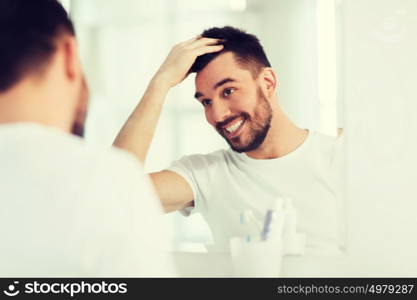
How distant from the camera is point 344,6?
4.00ft

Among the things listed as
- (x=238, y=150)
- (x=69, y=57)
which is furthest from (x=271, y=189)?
(x=69, y=57)

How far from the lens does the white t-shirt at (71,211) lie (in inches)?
29.5

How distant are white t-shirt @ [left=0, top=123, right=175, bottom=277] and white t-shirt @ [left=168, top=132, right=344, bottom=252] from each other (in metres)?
0.43

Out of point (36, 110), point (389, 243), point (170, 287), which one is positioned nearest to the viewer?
point (36, 110)

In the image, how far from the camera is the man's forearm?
4.05 ft

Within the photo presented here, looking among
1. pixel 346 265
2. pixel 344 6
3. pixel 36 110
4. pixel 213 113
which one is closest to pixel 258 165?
pixel 213 113

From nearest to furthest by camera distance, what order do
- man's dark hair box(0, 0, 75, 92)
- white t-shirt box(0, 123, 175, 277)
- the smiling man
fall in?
white t-shirt box(0, 123, 175, 277)
man's dark hair box(0, 0, 75, 92)
the smiling man

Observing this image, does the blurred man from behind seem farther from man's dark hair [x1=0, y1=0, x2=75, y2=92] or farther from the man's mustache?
the man's mustache

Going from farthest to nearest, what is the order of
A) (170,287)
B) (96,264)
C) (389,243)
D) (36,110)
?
(389,243) < (170,287) < (36,110) < (96,264)

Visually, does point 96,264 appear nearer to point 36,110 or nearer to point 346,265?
point 36,110

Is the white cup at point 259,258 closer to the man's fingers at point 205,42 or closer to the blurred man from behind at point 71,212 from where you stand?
the blurred man from behind at point 71,212

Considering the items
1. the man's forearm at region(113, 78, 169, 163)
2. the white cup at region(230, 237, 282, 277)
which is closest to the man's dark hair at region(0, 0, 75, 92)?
the man's forearm at region(113, 78, 169, 163)

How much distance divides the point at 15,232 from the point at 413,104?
2.88 ft

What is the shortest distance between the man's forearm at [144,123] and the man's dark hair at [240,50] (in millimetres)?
97
